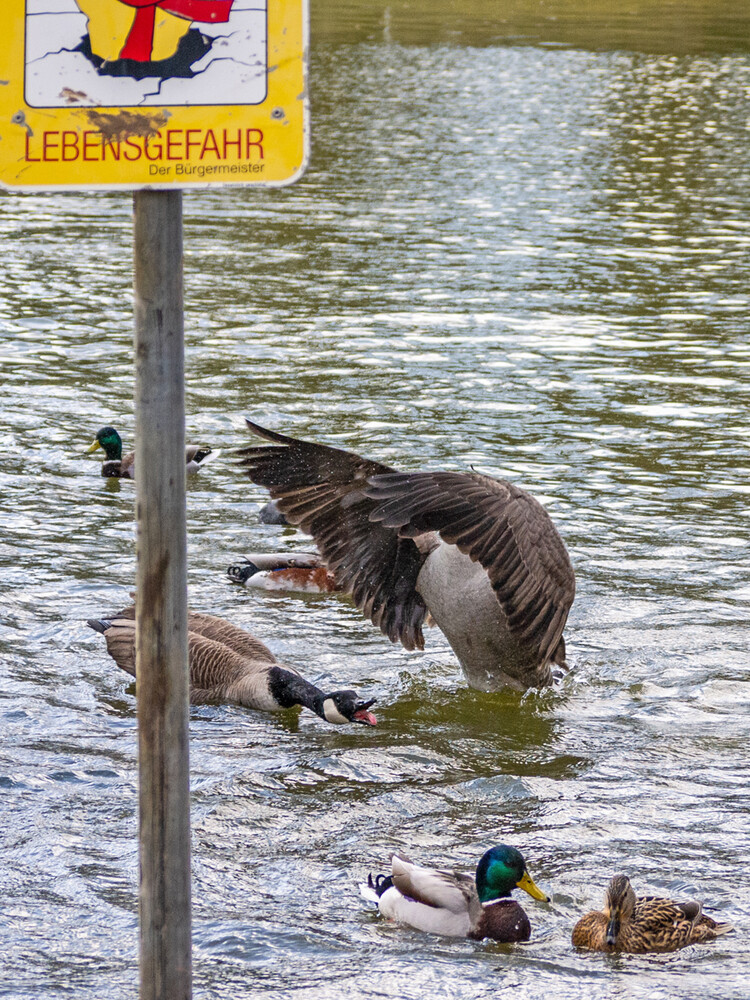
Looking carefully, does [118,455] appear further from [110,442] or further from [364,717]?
[364,717]

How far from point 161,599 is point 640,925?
3.20 m

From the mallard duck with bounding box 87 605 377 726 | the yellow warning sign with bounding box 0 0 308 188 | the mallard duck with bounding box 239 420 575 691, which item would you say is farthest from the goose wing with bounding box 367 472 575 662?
the yellow warning sign with bounding box 0 0 308 188

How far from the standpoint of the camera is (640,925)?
627 centimetres

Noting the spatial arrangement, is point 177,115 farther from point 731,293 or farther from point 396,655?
point 731,293

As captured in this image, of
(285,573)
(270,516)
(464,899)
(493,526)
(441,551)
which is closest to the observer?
(464,899)

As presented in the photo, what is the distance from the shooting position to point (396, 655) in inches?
401

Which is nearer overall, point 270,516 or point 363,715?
point 363,715

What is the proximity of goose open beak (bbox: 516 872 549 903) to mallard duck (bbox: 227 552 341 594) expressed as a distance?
4.42m

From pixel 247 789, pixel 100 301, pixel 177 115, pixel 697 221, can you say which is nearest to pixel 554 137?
pixel 697 221

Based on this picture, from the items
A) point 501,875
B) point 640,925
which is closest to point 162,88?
point 501,875

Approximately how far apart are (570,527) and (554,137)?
22314 mm

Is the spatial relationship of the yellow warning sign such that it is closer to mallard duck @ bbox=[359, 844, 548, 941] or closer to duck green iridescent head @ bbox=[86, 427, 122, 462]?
mallard duck @ bbox=[359, 844, 548, 941]

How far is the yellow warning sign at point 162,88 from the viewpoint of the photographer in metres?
3.75

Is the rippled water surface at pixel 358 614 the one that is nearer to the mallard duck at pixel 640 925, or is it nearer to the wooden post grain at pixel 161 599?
the mallard duck at pixel 640 925
